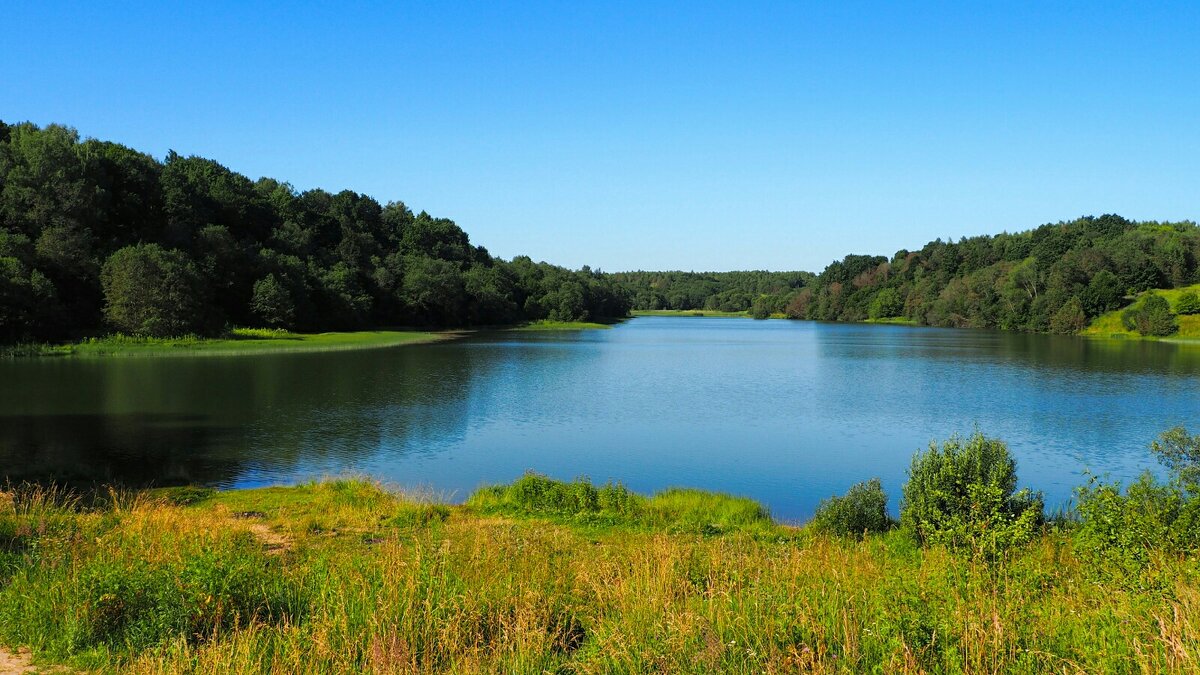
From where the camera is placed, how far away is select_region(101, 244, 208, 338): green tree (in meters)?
65.2

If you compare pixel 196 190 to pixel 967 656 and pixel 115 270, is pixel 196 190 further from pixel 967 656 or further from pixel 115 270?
pixel 967 656

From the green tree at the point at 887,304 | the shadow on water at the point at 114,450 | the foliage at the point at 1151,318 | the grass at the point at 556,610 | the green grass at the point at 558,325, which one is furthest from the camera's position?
the green tree at the point at 887,304

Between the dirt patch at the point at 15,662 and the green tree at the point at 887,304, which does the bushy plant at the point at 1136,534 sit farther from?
the green tree at the point at 887,304

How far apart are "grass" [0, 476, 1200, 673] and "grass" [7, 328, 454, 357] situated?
2133 inches

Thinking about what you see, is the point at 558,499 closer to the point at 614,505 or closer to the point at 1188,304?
the point at 614,505

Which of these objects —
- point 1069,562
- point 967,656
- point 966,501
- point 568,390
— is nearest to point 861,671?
point 967,656

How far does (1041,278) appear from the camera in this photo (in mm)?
132750

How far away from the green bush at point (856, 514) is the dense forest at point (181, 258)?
6101 cm

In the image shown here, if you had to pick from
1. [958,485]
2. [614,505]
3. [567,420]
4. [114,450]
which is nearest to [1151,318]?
[567,420]

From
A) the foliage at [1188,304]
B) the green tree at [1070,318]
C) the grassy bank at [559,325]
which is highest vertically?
the foliage at [1188,304]

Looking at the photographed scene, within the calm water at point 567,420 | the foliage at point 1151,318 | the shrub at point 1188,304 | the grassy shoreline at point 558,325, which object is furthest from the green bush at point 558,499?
the shrub at point 1188,304

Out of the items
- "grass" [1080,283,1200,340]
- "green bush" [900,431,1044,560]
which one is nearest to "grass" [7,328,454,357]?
"green bush" [900,431,1044,560]

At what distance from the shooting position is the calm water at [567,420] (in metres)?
22.6

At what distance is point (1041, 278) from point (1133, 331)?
2472cm
